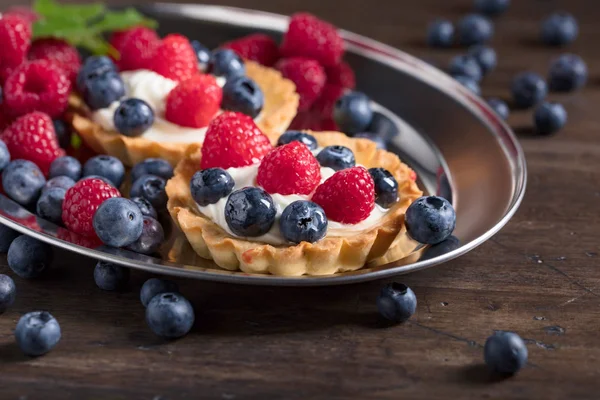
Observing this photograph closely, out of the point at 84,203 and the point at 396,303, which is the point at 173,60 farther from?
the point at 396,303

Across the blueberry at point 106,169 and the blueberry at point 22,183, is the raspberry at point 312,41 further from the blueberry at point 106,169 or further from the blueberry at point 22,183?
the blueberry at point 22,183

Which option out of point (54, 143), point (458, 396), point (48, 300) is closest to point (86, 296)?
point (48, 300)

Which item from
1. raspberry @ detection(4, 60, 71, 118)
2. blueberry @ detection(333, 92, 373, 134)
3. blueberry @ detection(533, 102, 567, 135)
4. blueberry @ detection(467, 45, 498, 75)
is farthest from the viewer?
blueberry @ detection(467, 45, 498, 75)

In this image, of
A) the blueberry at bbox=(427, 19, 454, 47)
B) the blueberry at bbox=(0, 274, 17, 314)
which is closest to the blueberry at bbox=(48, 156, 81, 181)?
the blueberry at bbox=(0, 274, 17, 314)

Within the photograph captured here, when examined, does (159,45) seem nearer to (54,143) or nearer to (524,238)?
(54,143)

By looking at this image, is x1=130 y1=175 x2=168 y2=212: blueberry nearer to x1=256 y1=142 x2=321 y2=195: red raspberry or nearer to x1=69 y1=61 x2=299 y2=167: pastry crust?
x1=69 y1=61 x2=299 y2=167: pastry crust

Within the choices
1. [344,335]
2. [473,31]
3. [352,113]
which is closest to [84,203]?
[344,335]

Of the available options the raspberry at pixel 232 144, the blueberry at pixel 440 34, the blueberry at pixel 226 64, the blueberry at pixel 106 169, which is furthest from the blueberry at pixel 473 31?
the blueberry at pixel 106 169

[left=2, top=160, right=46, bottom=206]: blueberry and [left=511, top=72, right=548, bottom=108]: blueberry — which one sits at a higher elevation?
[left=511, top=72, right=548, bottom=108]: blueberry
